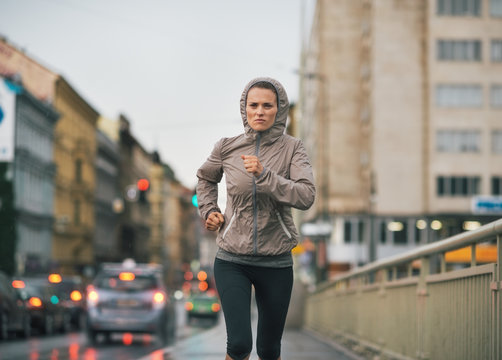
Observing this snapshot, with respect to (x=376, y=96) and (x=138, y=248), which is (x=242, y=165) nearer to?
(x=376, y=96)

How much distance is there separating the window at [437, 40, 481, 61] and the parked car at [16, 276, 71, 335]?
42420mm

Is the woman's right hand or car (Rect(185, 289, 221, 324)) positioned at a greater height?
the woman's right hand

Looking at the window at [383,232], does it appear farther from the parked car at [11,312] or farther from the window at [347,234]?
the parked car at [11,312]

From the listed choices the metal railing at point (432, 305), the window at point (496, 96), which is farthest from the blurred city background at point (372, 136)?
the metal railing at point (432, 305)

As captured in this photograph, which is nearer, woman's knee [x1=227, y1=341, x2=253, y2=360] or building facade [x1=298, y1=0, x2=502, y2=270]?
woman's knee [x1=227, y1=341, x2=253, y2=360]

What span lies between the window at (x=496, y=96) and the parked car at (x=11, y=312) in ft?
154

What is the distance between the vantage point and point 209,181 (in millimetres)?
5672

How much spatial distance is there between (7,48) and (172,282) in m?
86.1

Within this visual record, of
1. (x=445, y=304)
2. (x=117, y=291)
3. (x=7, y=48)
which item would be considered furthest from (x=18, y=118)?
(x=445, y=304)

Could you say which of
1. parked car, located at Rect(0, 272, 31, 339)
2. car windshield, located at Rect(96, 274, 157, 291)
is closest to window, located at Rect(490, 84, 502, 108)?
parked car, located at Rect(0, 272, 31, 339)

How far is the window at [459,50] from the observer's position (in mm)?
65250

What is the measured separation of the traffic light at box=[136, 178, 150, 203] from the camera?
30.9 metres

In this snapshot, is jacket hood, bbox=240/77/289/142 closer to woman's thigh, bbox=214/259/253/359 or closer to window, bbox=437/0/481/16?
woman's thigh, bbox=214/259/253/359

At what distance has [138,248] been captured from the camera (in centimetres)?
11775
